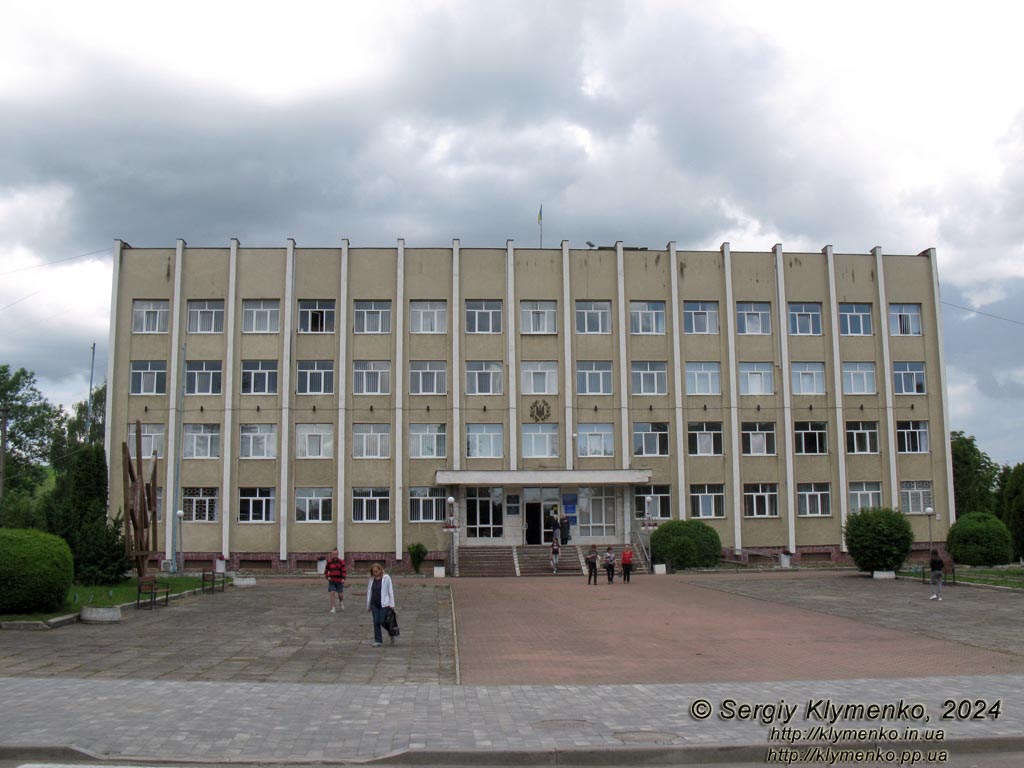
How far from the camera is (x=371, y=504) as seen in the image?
43531 mm

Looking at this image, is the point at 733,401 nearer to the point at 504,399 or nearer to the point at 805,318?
the point at 805,318

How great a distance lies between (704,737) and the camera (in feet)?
29.9

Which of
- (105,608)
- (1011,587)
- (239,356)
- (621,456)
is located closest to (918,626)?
(1011,587)

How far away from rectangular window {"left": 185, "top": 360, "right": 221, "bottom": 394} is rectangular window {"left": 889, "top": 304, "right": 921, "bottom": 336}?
34478mm

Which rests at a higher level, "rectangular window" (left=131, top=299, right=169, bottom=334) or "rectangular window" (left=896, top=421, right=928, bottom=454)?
"rectangular window" (left=131, top=299, right=169, bottom=334)

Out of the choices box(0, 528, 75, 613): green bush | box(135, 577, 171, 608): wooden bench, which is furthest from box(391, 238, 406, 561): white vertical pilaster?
box(0, 528, 75, 613): green bush

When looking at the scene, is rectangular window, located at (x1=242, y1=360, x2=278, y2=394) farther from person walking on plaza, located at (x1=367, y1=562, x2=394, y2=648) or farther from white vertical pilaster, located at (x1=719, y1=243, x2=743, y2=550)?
person walking on plaza, located at (x1=367, y1=562, x2=394, y2=648)

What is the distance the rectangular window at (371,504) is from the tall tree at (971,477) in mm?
41062

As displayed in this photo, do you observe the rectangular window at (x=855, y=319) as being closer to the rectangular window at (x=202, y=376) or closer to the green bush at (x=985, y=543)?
the green bush at (x=985, y=543)

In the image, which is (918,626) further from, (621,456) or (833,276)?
(833,276)

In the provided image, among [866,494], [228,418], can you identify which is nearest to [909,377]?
[866,494]

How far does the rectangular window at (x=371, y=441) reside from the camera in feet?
144

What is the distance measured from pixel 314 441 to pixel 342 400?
8.14 feet

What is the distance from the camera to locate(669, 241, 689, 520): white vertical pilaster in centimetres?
4425
